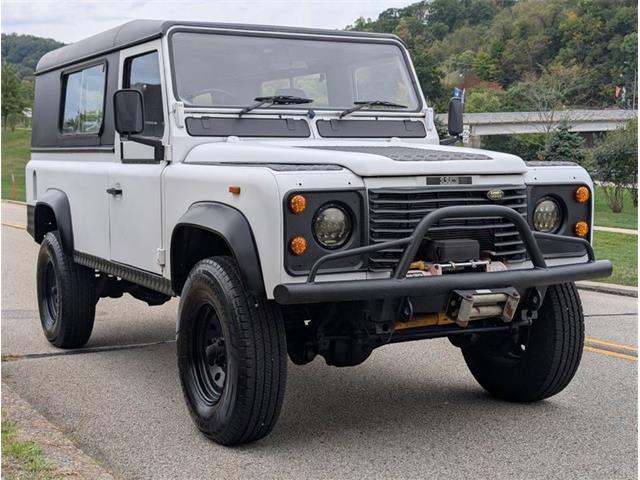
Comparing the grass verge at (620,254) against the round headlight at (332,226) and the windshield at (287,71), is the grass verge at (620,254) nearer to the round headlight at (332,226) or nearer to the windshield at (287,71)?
the windshield at (287,71)

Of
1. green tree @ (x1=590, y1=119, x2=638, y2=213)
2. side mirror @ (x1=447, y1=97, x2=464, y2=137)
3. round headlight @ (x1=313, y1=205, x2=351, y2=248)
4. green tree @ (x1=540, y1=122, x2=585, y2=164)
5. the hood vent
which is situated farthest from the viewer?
green tree @ (x1=540, y1=122, x2=585, y2=164)

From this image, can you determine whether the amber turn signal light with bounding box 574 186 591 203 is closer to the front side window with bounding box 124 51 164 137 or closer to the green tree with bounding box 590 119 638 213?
the front side window with bounding box 124 51 164 137

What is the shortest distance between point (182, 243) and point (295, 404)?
1273 mm

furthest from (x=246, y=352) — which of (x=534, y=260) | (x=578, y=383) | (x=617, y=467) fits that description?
(x=578, y=383)

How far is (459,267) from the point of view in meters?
4.96

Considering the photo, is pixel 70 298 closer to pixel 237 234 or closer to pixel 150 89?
pixel 150 89

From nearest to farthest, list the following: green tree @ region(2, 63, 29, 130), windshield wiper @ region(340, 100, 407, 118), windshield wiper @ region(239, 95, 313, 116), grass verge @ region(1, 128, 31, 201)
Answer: windshield wiper @ region(239, 95, 313, 116), windshield wiper @ region(340, 100, 407, 118), grass verge @ region(1, 128, 31, 201), green tree @ region(2, 63, 29, 130)

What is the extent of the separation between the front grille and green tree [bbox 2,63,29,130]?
66.9 meters

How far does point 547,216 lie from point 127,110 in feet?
8.72

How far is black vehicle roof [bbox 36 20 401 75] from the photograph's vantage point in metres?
6.46

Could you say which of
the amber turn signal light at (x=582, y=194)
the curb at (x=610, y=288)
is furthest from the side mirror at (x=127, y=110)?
the curb at (x=610, y=288)

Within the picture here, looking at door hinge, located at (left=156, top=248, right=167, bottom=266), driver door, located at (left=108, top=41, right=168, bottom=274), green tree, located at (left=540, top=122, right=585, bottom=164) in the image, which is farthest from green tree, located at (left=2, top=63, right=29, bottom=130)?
door hinge, located at (left=156, top=248, right=167, bottom=266)

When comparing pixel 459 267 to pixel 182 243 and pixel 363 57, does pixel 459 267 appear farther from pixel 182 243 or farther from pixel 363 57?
pixel 363 57

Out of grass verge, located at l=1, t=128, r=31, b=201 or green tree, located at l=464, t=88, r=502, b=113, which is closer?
grass verge, located at l=1, t=128, r=31, b=201
